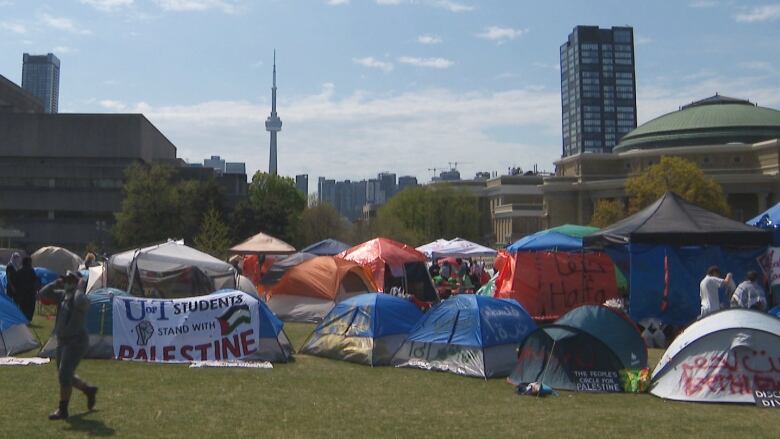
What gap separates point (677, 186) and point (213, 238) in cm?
3567

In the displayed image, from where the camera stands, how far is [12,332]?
1464 cm

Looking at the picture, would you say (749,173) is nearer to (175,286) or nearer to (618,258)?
(618,258)

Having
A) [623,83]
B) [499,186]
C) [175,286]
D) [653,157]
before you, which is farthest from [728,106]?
[175,286]

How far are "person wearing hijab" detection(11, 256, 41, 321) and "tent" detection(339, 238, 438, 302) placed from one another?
1052 cm

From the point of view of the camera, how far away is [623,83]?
19312cm

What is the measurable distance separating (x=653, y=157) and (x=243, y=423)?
97132mm

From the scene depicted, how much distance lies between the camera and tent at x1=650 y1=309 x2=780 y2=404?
10.7 meters

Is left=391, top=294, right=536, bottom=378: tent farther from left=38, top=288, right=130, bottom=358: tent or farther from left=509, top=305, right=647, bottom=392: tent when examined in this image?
left=38, top=288, right=130, bottom=358: tent

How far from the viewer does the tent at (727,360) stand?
1066 cm

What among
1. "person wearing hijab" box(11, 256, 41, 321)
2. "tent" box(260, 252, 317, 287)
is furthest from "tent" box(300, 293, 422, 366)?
"tent" box(260, 252, 317, 287)

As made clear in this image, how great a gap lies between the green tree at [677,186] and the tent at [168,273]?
4920cm

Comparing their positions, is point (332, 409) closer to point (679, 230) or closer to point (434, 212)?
point (679, 230)

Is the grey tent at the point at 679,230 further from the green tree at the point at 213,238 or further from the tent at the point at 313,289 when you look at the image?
the green tree at the point at 213,238

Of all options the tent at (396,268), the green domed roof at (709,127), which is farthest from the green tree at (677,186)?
the green domed roof at (709,127)
